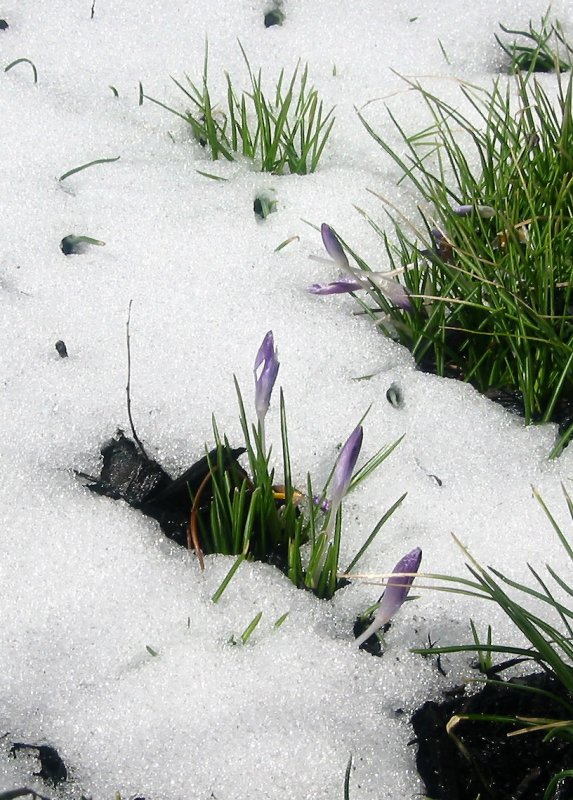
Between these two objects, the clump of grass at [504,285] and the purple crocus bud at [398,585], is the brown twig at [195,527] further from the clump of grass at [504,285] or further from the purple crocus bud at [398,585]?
the clump of grass at [504,285]

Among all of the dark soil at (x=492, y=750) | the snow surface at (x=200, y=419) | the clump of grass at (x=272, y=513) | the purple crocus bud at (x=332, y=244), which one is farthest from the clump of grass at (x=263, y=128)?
the dark soil at (x=492, y=750)

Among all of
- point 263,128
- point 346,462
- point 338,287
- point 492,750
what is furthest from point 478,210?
point 492,750

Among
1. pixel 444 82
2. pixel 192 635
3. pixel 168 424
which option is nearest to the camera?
pixel 192 635

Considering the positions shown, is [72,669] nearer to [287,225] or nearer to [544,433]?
[544,433]

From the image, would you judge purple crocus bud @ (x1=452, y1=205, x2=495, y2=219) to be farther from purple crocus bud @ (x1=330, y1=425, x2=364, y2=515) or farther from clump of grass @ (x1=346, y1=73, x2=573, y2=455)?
purple crocus bud @ (x1=330, y1=425, x2=364, y2=515)

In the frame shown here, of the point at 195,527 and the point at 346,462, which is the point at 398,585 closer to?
the point at 346,462

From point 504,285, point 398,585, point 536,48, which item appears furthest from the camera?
point 536,48

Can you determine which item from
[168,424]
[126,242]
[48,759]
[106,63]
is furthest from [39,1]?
[48,759]
